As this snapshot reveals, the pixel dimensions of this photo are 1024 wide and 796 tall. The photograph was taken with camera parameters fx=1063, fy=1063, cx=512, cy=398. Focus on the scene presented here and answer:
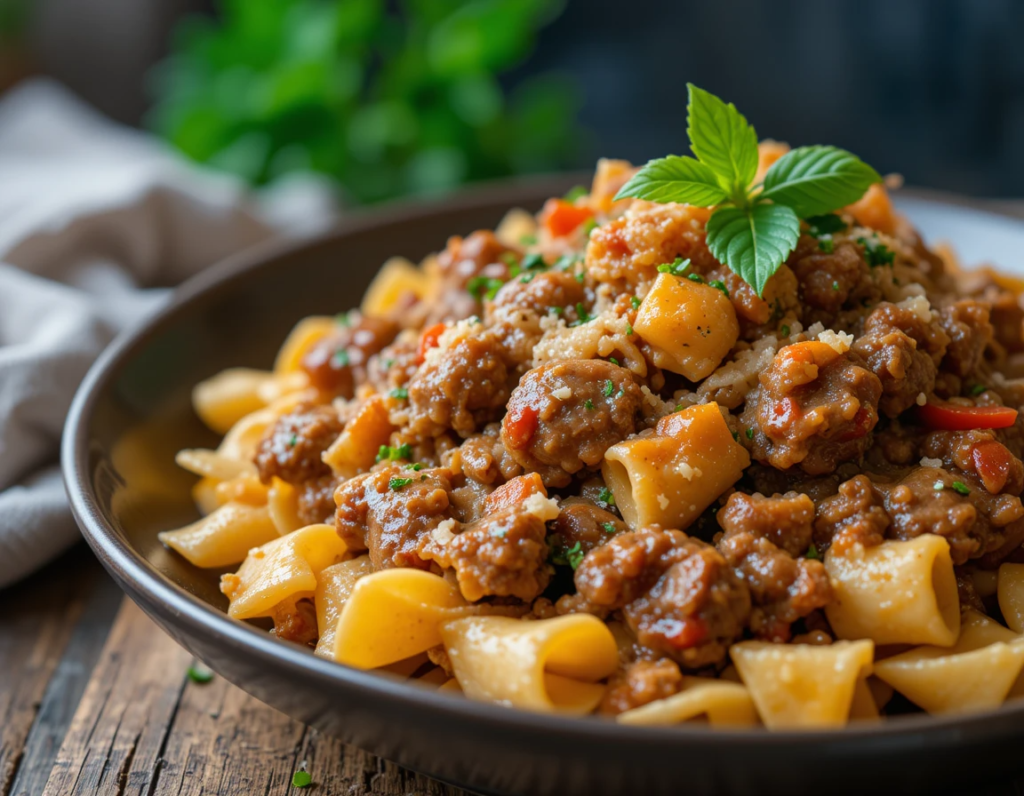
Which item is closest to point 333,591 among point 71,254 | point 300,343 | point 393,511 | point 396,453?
point 393,511

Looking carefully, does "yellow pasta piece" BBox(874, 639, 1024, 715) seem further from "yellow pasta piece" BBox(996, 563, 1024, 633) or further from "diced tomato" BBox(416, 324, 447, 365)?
"diced tomato" BBox(416, 324, 447, 365)

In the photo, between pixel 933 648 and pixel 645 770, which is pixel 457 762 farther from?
pixel 933 648

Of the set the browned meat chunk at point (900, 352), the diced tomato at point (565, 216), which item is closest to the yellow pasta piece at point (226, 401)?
the diced tomato at point (565, 216)

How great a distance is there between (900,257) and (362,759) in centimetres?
330

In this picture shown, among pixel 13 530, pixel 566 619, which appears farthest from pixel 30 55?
pixel 566 619

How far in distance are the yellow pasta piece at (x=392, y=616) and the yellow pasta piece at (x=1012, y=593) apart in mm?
2050

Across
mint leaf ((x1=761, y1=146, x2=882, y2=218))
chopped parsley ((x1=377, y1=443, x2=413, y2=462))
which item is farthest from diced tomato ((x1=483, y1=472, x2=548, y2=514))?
mint leaf ((x1=761, y1=146, x2=882, y2=218))

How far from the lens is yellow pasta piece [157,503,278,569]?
489 cm

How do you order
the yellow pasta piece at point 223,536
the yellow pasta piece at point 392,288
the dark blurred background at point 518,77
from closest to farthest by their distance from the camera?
the yellow pasta piece at point 223,536 → the yellow pasta piece at point 392,288 → the dark blurred background at point 518,77

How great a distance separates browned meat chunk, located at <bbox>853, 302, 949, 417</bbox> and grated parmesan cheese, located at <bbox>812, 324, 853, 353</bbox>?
13 cm

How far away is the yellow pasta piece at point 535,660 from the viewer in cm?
366

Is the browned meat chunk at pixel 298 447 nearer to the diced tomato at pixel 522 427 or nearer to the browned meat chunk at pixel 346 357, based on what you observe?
the browned meat chunk at pixel 346 357

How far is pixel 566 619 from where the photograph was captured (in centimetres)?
376

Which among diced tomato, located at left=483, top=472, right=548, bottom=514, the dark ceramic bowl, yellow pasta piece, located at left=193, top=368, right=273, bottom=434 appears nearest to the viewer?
the dark ceramic bowl
